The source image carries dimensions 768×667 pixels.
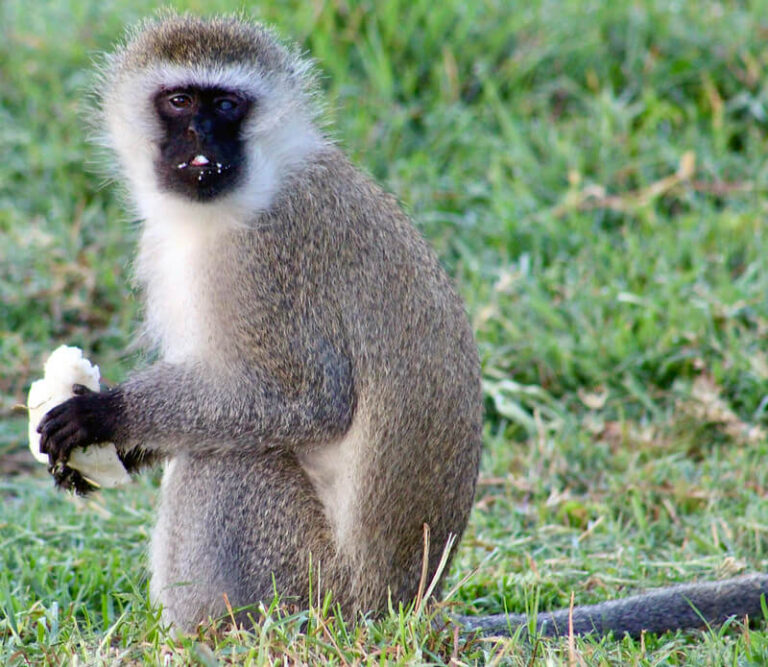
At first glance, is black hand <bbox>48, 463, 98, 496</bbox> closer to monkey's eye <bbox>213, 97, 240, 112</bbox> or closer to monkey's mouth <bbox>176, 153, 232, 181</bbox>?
monkey's mouth <bbox>176, 153, 232, 181</bbox>

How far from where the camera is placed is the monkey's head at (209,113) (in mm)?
3830

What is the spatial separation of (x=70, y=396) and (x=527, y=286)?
8.14 ft

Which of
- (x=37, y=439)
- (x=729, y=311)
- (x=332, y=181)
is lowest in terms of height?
(x=729, y=311)

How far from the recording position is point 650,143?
659 centimetres

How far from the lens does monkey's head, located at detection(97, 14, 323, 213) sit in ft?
12.6

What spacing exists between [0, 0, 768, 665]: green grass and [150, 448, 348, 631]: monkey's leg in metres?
0.18

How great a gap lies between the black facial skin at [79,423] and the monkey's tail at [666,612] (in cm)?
114

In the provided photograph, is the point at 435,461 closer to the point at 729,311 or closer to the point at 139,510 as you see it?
the point at 139,510

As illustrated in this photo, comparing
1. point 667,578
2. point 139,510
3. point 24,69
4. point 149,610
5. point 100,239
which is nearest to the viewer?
point 149,610

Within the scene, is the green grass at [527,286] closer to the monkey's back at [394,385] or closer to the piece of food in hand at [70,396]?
the monkey's back at [394,385]

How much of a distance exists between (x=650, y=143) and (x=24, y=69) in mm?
3271

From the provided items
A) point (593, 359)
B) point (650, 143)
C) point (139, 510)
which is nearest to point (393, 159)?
point (650, 143)

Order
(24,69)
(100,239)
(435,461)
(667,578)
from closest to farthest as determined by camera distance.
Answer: (435,461)
(667,578)
(100,239)
(24,69)

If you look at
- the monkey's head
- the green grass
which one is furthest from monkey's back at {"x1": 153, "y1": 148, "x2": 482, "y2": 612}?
the green grass
